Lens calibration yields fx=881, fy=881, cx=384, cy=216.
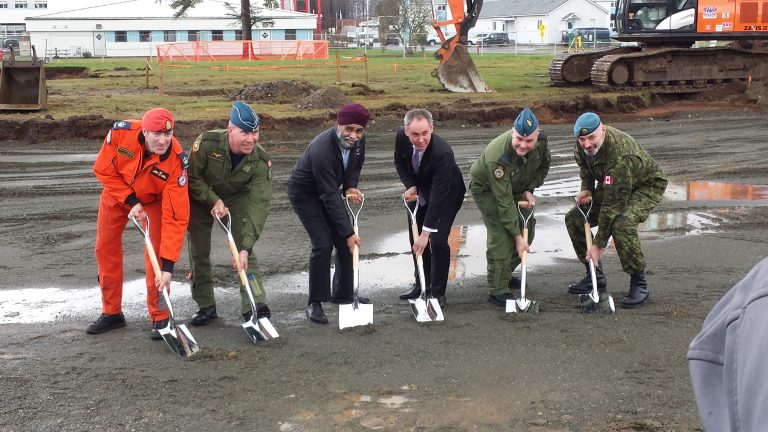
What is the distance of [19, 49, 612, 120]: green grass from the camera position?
2114 cm

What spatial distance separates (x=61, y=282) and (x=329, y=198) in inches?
124

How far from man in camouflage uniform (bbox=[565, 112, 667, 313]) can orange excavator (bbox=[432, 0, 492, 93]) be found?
1631 centimetres

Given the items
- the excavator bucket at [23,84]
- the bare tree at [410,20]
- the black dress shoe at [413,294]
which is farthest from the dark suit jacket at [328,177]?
the bare tree at [410,20]

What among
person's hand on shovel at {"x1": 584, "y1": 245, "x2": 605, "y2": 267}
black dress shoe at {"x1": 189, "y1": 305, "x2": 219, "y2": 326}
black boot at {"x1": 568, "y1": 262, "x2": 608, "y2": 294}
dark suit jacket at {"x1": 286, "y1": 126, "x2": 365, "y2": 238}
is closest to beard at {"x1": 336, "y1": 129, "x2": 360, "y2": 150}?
dark suit jacket at {"x1": 286, "y1": 126, "x2": 365, "y2": 238}

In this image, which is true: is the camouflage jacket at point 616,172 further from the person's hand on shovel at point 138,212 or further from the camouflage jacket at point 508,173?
the person's hand on shovel at point 138,212

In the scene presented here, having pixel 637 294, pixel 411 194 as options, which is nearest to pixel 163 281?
pixel 411 194

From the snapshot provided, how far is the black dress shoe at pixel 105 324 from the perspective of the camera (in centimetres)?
700

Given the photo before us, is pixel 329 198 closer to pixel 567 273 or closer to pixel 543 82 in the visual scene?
pixel 567 273

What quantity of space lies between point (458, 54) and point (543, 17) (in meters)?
58.6

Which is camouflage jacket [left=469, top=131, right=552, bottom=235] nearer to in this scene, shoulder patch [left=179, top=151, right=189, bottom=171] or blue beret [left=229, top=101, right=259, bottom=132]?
blue beret [left=229, top=101, right=259, bottom=132]

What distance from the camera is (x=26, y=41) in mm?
21656

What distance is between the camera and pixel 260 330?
22.3 ft

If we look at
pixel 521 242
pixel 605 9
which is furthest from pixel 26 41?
pixel 605 9

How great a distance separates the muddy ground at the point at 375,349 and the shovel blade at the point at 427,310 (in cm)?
10
